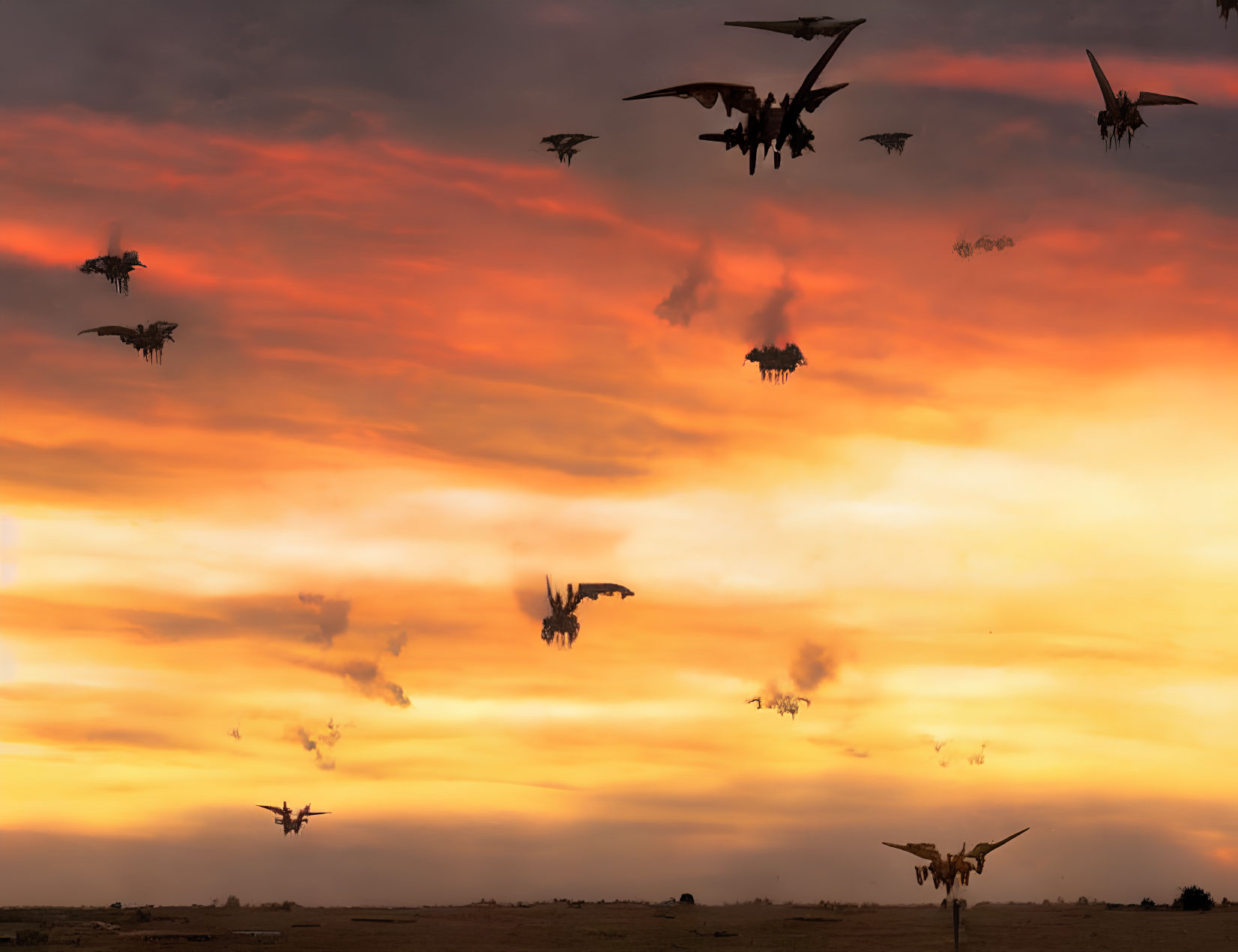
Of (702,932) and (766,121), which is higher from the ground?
(766,121)

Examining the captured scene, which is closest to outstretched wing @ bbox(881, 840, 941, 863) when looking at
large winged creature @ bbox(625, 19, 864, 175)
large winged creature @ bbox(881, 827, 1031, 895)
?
large winged creature @ bbox(881, 827, 1031, 895)

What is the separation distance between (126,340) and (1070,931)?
50.2 metres

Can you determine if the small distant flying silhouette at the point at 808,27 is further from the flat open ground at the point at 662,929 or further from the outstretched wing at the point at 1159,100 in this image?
the flat open ground at the point at 662,929

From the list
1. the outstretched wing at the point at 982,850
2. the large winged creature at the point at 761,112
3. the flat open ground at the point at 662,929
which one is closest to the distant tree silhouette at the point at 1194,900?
the flat open ground at the point at 662,929

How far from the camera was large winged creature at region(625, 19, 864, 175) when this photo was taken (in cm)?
3275

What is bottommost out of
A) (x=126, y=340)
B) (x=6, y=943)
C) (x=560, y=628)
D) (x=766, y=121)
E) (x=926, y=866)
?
(x=6, y=943)

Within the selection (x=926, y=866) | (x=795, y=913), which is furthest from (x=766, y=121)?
(x=795, y=913)

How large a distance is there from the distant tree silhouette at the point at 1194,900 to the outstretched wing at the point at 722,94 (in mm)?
50502

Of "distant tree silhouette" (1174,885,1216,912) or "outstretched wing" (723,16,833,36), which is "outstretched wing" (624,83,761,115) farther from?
"distant tree silhouette" (1174,885,1216,912)

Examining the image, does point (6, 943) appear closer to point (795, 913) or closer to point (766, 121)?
point (795, 913)

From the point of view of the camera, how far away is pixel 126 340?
202ft

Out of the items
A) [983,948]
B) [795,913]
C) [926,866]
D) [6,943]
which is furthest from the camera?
[795,913]

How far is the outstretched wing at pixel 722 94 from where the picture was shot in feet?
109

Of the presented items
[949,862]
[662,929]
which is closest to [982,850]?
[949,862]
